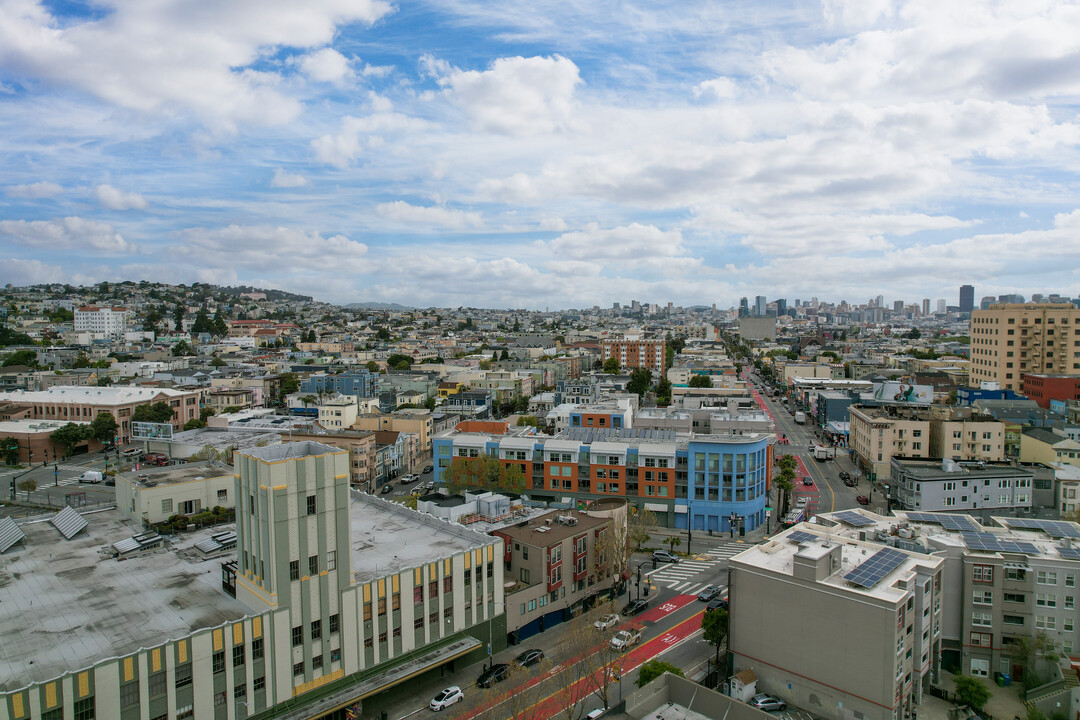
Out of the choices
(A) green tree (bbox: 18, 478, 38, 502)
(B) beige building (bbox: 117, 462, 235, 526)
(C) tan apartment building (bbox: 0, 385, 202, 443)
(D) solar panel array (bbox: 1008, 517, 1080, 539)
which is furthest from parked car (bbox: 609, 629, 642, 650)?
(C) tan apartment building (bbox: 0, 385, 202, 443)

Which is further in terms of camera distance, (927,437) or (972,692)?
(927,437)

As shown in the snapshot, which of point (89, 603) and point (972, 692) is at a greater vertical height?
point (89, 603)

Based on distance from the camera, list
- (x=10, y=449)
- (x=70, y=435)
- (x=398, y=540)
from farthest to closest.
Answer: (x=70, y=435) < (x=10, y=449) < (x=398, y=540)

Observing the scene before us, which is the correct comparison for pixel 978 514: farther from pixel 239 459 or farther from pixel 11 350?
pixel 11 350

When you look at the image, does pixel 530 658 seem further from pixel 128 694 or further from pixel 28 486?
pixel 28 486

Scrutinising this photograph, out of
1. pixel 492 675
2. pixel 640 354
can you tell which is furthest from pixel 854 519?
pixel 640 354

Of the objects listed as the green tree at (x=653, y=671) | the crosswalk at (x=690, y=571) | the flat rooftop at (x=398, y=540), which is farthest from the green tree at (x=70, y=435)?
the green tree at (x=653, y=671)

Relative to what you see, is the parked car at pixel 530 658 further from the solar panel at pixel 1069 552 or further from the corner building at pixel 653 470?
the solar panel at pixel 1069 552

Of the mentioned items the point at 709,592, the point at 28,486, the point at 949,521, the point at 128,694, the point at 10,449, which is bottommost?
the point at 709,592
